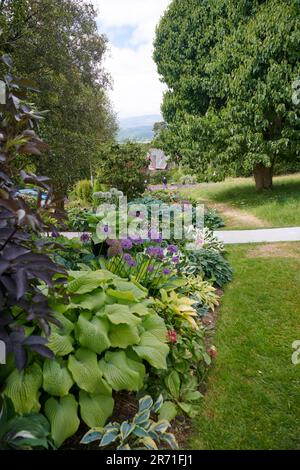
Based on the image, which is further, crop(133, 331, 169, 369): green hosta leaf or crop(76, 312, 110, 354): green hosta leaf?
crop(133, 331, 169, 369): green hosta leaf

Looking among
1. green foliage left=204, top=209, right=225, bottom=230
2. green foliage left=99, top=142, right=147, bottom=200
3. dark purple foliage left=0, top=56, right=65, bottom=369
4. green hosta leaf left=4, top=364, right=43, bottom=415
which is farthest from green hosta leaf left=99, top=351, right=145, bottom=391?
green foliage left=99, top=142, right=147, bottom=200

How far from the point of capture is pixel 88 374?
5.33 ft

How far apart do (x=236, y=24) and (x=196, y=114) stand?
2.56 meters

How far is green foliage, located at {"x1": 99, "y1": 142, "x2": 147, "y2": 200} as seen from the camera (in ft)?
26.6

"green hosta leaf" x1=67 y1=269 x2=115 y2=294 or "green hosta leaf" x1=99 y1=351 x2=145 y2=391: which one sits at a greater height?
"green hosta leaf" x1=67 y1=269 x2=115 y2=294

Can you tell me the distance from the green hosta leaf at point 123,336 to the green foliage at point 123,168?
6.41 m

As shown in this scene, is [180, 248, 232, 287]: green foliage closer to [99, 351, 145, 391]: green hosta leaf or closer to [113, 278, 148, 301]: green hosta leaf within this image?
[113, 278, 148, 301]: green hosta leaf

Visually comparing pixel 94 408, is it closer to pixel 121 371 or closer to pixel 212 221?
pixel 121 371

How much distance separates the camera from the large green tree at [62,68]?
6941 mm

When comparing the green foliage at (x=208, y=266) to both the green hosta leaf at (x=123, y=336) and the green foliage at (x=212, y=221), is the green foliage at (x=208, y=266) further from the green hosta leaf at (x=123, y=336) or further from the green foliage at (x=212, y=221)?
the green foliage at (x=212, y=221)

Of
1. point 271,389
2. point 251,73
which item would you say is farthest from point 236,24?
point 271,389

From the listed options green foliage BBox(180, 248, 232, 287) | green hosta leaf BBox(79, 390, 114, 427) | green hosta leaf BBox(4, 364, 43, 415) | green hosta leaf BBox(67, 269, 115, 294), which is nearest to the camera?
green hosta leaf BBox(4, 364, 43, 415)

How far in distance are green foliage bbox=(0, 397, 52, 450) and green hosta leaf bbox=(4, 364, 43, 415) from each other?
0.08ft

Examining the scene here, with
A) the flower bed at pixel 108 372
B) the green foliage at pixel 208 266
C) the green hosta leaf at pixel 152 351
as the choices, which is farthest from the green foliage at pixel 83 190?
the green hosta leaf at pixel 152 351
